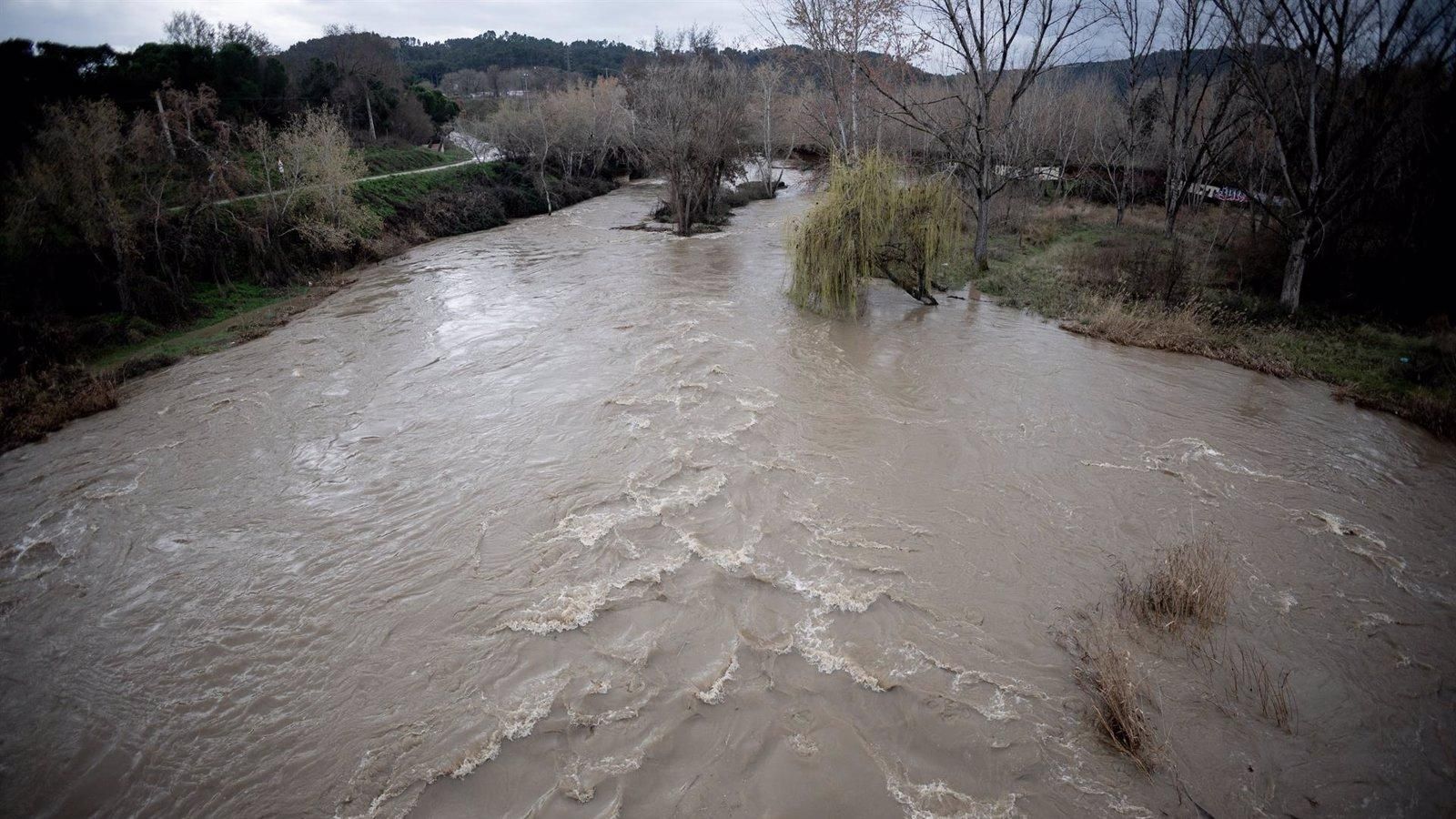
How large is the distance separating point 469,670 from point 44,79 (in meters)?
26.4

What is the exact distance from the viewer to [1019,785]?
4.25m

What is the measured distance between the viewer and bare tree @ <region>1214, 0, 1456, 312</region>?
38.4 feet

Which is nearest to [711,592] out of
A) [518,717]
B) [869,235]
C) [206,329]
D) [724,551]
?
[724,551]

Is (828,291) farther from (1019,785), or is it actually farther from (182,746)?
(182,746)

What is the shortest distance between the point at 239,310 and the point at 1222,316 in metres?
24.9

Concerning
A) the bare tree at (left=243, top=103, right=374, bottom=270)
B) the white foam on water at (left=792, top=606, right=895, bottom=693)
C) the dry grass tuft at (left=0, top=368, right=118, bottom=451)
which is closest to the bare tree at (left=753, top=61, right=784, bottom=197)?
the bare tree at (left=243, top=103, right=374, bottom=270)

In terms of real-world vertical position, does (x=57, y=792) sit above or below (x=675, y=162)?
below

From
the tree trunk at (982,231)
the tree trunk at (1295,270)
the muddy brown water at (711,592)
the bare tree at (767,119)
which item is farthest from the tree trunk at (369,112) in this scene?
the tree trunk at (1295,270)

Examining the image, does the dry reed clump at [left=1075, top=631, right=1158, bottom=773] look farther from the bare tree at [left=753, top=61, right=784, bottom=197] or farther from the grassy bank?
the bare tree at [left=753, top=61, right=784, bottom=197]

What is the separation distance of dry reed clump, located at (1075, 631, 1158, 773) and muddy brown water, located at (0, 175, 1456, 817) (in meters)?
0.11

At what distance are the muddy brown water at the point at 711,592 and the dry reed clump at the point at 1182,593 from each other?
208 millimetres

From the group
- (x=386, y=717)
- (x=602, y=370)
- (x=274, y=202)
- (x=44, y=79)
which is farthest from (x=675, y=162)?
(x=386, y=717)

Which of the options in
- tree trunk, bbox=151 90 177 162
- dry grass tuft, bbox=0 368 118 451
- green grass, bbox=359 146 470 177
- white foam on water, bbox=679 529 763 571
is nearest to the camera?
white foam on water, bbox=679 529 763 571

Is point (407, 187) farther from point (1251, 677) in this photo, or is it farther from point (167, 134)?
point (1251, 677)
